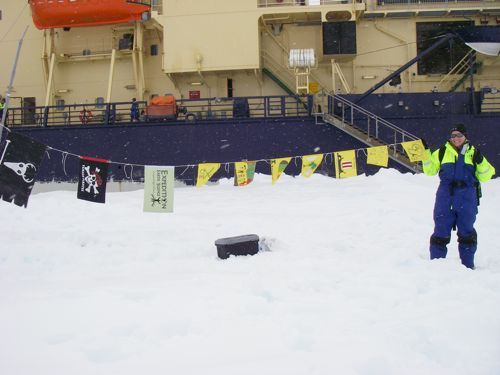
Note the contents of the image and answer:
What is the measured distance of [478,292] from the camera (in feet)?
14.4

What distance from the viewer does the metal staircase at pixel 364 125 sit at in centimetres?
1523

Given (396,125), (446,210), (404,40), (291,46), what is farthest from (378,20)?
(446,210)

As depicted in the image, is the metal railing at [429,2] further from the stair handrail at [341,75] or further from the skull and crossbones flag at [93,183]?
the skull and crossbones flag at [93,183]

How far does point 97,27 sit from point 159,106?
5658 mm

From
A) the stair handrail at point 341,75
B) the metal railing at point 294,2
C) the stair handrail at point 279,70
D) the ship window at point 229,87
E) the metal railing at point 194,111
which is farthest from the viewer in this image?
the ship window at point 229,87

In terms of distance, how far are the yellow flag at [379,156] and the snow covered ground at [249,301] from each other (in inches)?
147

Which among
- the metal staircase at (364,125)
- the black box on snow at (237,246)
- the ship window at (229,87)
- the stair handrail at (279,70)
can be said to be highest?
the stair handrail at (279,70)

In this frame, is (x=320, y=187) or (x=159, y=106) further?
(x=159, y=106)

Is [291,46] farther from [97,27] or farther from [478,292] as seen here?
[478,292]

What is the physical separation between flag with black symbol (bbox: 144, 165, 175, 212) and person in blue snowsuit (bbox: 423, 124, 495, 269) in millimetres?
5005

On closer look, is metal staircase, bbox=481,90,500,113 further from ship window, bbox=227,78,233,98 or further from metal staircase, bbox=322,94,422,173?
ship window, bbox=227,78,233,98

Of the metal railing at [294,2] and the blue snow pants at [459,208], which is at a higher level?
the metal railing at [294,2]

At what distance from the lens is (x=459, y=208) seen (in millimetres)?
5719

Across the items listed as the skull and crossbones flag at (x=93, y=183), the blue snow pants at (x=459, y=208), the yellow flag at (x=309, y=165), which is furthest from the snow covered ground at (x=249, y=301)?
the yellow flag at (x=309, y=165)
